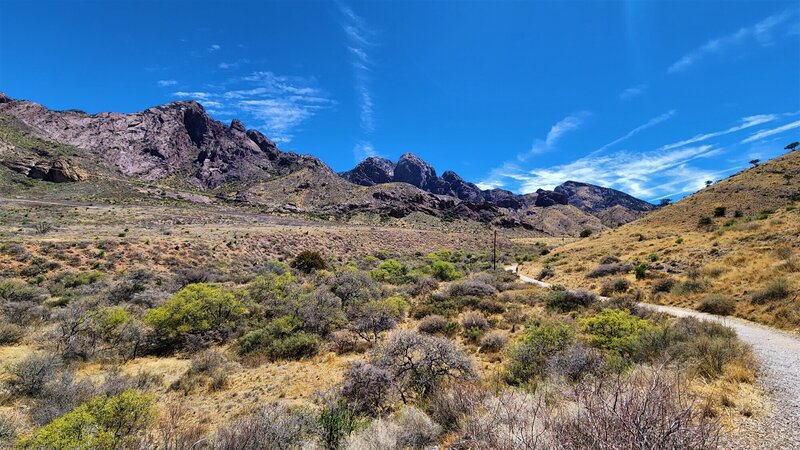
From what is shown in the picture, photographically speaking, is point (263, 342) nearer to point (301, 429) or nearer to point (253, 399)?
point (253, 399)

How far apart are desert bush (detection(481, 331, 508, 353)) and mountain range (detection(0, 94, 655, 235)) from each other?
77193 millimetres

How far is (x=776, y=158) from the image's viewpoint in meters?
44.4

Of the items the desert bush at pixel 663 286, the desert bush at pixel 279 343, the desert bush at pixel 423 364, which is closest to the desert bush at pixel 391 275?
the desert bush at pixel 279 343

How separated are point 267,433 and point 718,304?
1663 centimetres

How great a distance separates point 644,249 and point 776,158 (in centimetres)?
3583

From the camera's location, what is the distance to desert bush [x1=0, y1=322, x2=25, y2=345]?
10.9 m

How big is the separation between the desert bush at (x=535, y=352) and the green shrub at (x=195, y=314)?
10497 mm

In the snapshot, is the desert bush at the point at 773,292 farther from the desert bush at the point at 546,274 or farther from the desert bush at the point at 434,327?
the desert bush at the point at 546,274

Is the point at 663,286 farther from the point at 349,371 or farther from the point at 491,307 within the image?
the point at 349,371

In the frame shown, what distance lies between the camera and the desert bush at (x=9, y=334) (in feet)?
35.6

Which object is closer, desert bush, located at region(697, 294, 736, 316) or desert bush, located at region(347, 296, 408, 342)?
desert bush, located at region(697, 294, 736, 316)

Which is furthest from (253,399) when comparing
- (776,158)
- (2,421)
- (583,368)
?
(776,158)

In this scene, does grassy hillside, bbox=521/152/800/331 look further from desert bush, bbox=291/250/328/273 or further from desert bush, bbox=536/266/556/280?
desert bush, bbox=291/250/328/273

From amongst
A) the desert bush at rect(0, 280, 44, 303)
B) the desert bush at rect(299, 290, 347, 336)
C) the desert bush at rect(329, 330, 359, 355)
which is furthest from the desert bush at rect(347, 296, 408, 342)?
the desert bush at rect(0, 280, 44, 303)
